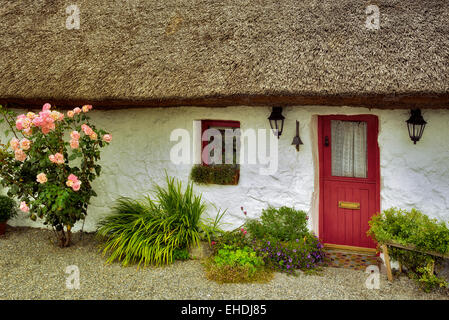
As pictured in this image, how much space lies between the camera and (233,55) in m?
4.35

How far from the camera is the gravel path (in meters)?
3.53

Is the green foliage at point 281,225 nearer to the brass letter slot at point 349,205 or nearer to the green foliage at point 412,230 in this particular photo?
the brass letter slot at point 349,205

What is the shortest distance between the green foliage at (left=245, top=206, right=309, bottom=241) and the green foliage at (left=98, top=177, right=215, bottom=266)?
82 centimetres

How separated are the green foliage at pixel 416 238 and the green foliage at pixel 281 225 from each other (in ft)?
2.86

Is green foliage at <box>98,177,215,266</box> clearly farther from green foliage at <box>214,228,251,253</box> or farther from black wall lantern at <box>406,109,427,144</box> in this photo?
black wall lantern at <box>406,109,427,144</box>

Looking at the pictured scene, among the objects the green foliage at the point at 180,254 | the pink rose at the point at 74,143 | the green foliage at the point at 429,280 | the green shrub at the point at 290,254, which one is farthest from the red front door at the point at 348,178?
the pink rose at the point at 74,143

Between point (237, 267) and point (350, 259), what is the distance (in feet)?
5.40

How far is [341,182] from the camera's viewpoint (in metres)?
4.80

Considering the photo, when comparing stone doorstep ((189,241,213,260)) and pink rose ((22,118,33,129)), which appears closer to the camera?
pink rose ((22,118,33,129))

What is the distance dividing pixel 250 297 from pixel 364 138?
2666mm

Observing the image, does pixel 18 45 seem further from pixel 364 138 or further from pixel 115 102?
pixel 364 138

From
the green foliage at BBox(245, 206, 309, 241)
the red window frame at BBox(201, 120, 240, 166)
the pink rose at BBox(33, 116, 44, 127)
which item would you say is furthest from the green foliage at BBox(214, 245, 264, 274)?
the pink rose at BBox(33, 116, 44, 127)
